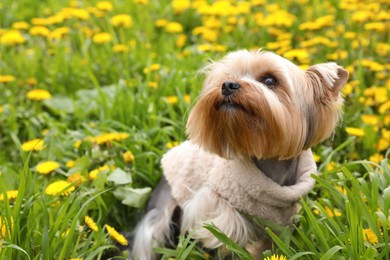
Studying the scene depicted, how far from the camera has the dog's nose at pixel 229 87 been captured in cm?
271

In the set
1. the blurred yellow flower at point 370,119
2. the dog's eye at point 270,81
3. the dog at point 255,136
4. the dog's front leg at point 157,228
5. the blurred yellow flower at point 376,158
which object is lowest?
the dog's front leg at point 157,228

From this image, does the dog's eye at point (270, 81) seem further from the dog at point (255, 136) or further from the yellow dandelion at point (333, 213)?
→ the yellow dandelion at point (333, 213)

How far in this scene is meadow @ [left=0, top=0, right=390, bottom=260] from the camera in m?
Result: 2.75

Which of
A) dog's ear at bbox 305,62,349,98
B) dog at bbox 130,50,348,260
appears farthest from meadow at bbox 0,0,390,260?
dog's ear at bbox 305,62,349,98

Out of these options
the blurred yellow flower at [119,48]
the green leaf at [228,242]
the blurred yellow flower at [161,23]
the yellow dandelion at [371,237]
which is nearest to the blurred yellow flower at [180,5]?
the blurred yellow flower at [161,23]

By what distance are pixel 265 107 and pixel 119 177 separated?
3.71 feet

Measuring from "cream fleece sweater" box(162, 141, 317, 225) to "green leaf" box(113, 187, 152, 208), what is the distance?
417 millimetres

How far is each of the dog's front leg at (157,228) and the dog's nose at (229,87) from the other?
89cm

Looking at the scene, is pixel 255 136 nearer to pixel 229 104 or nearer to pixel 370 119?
pixel 229 104

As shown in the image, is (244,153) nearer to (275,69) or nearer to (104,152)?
(275,69)

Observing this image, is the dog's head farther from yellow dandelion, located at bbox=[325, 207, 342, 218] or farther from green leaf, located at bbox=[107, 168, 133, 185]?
green leaf, located at bbox=[107, 168, 133, 185]

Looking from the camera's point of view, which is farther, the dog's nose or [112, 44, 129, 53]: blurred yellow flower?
[112, 44, 129, 53]: blurred yellow flower

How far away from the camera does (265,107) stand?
106 inches

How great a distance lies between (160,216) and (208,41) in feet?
8.05
